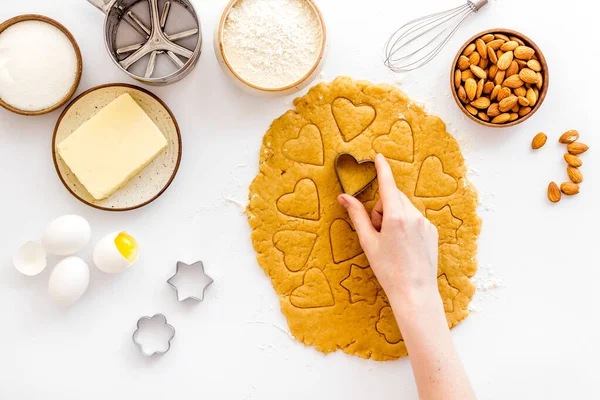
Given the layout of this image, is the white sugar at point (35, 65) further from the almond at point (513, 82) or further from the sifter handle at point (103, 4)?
the almond at point (513, 82)

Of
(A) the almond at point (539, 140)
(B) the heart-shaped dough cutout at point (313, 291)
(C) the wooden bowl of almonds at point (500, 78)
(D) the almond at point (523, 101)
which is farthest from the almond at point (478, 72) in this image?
(B) the heart-shaped dough cutout at point (313, 291)

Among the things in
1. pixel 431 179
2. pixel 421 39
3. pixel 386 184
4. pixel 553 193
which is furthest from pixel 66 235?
pixel 553 193

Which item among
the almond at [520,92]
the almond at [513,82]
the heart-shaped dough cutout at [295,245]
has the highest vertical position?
the almond at [513,82]

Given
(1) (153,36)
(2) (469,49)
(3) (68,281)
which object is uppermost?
(2) (469,49)

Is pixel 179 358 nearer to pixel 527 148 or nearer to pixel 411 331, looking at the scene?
pixel 411 331

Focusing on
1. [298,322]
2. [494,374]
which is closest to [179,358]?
[298,322]

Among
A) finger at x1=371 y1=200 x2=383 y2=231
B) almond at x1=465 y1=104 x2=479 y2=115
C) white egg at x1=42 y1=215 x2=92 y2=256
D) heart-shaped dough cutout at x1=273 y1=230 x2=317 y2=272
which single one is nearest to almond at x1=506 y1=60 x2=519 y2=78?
almond at x1=465 y1=104 x2=479 y2=115

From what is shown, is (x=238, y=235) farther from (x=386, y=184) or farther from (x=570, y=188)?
(x=570, y=188)
